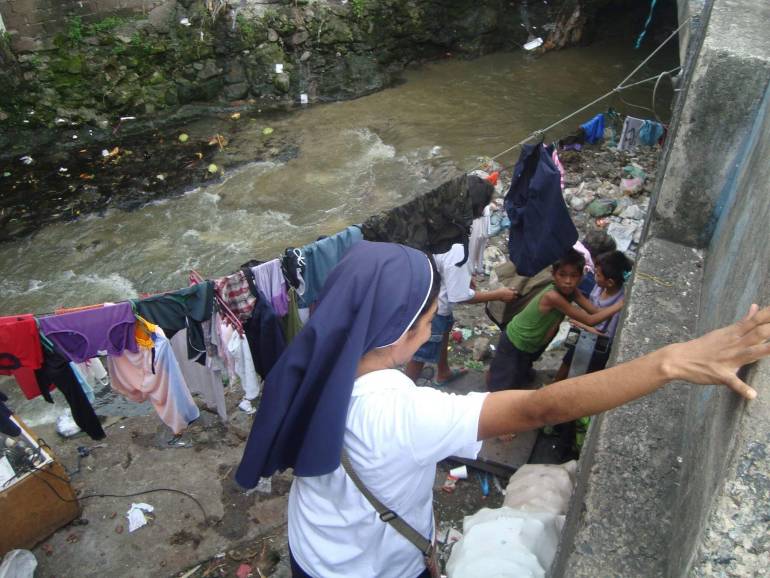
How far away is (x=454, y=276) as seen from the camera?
399cm

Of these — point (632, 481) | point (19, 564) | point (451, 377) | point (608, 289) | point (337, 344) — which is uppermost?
point (337, 344)

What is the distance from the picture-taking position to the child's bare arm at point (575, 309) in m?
3.55

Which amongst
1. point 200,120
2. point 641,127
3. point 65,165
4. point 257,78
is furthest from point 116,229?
point 641,127

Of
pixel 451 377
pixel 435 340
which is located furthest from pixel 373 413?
pixel 451 377

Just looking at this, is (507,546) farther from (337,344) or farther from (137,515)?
(137,515)

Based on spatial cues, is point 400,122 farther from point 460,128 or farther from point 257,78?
point 257,78

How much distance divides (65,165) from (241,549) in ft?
24.8

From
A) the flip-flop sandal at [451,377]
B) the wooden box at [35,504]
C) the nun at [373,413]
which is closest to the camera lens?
the nun at [373,413]

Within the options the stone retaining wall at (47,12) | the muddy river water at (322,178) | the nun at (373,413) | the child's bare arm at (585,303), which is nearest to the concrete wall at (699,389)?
the nun at (373,413)

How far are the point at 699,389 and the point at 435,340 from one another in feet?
8.70

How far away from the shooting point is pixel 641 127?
7.95 meters

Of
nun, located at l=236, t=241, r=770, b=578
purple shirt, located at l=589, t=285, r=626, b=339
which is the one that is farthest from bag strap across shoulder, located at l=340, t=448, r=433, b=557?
purple shirt, located at l=589, t=285, r=626, b=339

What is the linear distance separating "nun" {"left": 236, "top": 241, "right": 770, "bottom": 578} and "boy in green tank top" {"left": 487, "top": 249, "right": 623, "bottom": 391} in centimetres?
214

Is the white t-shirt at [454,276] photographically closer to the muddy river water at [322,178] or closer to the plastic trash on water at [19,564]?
the plastic trash on water at [19,564]
